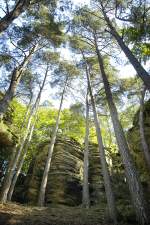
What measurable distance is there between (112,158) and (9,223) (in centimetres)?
1388

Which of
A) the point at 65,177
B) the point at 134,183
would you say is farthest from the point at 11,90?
the point at 65,177

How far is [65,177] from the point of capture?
51.2 feet

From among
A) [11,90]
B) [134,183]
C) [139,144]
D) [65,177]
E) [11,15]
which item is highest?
[11,15]

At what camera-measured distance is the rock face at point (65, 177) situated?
581 inches

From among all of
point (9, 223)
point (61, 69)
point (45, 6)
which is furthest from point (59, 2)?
point (9, 223)

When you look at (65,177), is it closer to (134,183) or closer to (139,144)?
(139,144)

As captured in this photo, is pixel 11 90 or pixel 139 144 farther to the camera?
pixel 139 144

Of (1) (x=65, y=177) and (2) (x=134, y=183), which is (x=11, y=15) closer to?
(2) (x=134, y=183)

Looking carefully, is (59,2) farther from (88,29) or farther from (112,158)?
(112,158)

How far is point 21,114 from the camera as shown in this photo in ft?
69.7

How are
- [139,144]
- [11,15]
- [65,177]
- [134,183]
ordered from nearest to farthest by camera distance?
[134,183]
[11,15]
[139,144]
[65,177]

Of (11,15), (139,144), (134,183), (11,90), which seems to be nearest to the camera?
(134,183)

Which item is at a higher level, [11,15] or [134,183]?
[11,15]

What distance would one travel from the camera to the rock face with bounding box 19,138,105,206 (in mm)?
14759
